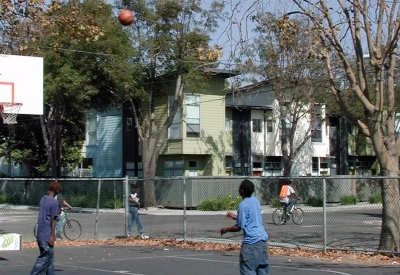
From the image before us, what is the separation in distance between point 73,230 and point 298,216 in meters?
6.94

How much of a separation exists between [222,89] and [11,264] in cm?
2818

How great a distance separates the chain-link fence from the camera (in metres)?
15.8

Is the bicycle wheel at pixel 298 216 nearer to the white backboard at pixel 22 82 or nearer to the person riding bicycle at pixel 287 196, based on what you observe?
the person riding bicycle at pixel 287 196

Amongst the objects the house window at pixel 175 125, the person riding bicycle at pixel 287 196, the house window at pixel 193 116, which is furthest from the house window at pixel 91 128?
the person riding bicycle at pixel 287 196

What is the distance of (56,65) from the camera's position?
3092cm

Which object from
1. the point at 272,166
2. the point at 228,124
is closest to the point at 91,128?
the point at 228,124

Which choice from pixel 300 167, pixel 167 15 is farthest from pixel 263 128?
pixel 167 15

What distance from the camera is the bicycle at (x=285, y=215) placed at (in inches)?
729

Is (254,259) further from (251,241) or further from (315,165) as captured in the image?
(315,165)

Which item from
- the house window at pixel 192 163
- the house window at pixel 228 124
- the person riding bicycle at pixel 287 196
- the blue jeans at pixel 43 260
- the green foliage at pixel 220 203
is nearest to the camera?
the blue jeans at pixel 43 260

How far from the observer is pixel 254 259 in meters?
8.22

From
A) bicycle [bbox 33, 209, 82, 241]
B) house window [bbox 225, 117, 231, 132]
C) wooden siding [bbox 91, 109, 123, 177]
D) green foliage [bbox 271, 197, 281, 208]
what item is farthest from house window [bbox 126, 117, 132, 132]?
bicycle [bbox 33, 209, 82, 241]

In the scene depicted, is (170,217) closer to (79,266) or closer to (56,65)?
(79,266)

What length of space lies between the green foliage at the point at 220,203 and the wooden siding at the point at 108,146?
17.7 meters
